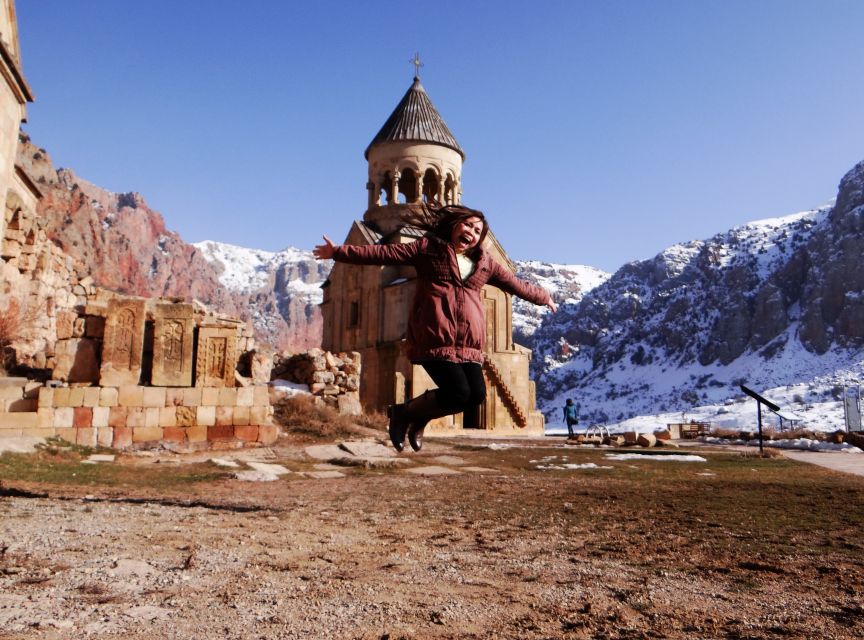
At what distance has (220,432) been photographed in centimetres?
999

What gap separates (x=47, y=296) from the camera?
1373cm

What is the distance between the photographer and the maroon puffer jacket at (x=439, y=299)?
13.2 ft

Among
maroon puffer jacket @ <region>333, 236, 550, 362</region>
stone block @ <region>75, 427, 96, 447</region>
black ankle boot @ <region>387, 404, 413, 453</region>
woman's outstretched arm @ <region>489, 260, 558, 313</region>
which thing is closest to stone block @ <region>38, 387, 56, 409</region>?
stone block @ <region>75, 427, 96, 447</region>

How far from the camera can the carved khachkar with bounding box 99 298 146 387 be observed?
948cm

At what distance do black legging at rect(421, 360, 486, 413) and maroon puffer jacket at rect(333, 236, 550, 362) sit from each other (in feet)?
0.17

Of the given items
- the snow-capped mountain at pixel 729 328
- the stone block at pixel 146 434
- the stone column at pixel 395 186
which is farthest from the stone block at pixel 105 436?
the snow-capped mountain at pixel 729 328

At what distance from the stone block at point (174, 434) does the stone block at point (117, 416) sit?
1.93 feet

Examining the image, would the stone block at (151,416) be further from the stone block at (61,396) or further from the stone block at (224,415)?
the stone block at (61,396)

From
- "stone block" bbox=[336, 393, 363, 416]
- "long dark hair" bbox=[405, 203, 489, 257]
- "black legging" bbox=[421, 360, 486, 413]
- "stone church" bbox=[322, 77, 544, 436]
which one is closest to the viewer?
"black legging" bbox=[421, 360, 486, 413]

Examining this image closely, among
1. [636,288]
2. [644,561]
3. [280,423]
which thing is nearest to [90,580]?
[644,561]

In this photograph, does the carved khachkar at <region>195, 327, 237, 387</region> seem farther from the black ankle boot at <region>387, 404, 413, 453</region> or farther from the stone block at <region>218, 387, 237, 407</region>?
the black ankle boot at <region>387, 404, 413, 453</region>

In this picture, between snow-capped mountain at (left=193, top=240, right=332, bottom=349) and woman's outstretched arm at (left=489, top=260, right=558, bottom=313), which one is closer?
woman's outstretched arm at (left=489, top=260, right=558, bottom=313)

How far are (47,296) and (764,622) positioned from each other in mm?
15180

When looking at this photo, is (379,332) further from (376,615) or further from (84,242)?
(84,242)
